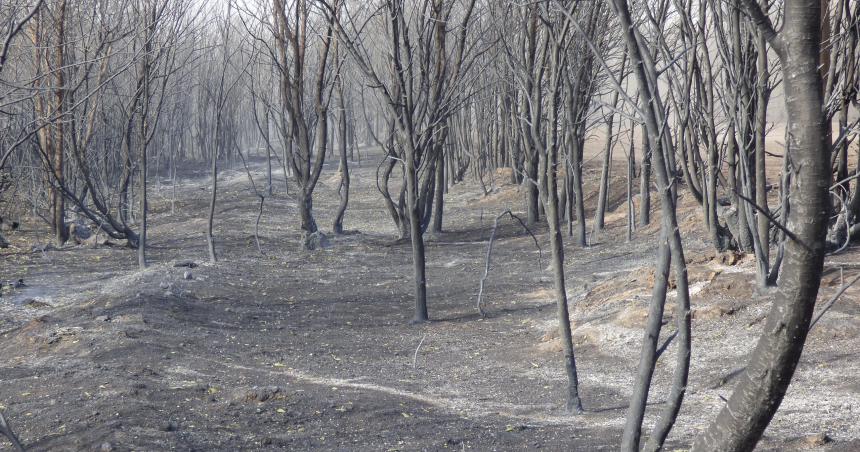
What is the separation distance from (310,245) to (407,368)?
24.6 feet

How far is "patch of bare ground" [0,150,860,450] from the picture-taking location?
4699 millimetres

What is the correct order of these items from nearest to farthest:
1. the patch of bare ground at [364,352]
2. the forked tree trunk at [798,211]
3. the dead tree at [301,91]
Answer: the forked tree trunk at [798,211] < the patch of bare ground at [364,352] < the dead tree at [301,91]

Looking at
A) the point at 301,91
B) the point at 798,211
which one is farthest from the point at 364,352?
the point at 301,91

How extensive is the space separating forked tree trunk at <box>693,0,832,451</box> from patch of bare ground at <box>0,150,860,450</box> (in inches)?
94.0

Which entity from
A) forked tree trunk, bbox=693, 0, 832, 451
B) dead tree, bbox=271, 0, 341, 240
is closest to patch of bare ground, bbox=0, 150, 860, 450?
dead tree, bbox=271, 0, 341, 240

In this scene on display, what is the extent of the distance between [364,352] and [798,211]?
6083 millimetres

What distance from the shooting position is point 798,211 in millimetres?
1788

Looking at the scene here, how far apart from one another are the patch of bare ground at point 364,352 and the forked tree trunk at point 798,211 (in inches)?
94.0

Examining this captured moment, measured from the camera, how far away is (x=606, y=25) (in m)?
10.8

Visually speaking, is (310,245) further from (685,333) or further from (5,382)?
(685,333)

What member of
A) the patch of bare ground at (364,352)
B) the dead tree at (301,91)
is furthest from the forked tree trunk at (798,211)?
the dead tree at (301,91)

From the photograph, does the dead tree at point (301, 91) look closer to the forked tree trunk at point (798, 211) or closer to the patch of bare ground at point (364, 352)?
the patch of bare ground at point (364, 352)

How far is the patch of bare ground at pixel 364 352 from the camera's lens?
4.70 meters

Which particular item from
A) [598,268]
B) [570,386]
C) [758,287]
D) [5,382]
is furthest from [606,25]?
[5,382]
